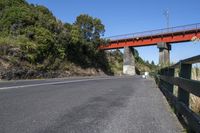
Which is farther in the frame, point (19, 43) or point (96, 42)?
point (96, 42)

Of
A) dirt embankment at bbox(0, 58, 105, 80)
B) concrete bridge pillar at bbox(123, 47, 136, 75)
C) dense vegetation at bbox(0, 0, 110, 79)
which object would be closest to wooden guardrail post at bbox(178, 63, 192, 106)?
dirt embankment at bbox(0, 58, 105, 80)

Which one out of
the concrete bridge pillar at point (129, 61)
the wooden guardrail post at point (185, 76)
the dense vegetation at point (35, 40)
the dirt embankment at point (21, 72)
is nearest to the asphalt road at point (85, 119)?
the wooden guardrail post at point (185, 76)

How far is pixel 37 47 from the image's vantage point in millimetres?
47812

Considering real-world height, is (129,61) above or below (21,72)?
above

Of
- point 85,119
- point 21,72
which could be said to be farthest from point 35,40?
point 85,119

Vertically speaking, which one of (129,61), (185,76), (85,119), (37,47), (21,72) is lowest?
(85,119)

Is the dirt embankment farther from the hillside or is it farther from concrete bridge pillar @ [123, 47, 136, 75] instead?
concrete bridge pillar @ [123, 47, 136, 75]

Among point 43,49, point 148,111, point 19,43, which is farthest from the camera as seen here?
point 43,49

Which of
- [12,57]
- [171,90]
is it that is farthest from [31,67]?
[171,90]

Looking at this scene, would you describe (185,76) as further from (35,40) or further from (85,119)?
(35,40)

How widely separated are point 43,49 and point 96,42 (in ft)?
108

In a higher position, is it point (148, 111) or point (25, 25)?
point (25, 25)

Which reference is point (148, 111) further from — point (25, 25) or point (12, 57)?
point (25, 25)

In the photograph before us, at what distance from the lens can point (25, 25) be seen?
5309 centimetres
